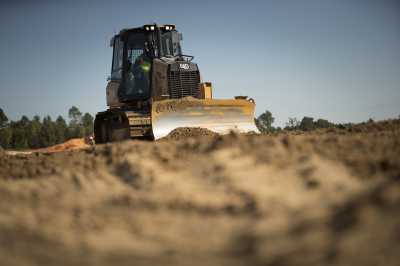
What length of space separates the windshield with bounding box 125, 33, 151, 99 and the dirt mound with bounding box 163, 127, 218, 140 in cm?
171

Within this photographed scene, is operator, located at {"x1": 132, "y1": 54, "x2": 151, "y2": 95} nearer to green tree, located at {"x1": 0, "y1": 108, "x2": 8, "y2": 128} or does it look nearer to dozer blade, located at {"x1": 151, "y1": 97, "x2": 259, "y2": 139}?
dozer blade, located at {"x1": 151, "y1": 97, "x2": 259, "y2": 139}

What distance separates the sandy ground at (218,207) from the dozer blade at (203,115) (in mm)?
4503

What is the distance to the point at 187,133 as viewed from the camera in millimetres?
9602

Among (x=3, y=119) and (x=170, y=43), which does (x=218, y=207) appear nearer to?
(x=170, y=43)

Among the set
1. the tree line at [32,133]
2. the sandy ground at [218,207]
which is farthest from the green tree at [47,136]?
the sandy ground at [218,207]

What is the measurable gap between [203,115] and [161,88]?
4.66 ft

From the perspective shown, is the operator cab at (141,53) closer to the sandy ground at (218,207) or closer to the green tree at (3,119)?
the sandy ground at (218,207)

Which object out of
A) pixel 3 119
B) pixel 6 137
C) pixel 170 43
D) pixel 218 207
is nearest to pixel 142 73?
pixel 170 43

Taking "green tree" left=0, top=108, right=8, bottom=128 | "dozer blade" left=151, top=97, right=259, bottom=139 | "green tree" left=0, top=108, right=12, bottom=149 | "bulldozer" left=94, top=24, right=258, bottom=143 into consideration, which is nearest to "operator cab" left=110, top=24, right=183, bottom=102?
"bulldozer" left=94, top=24, right=258, bottom=143

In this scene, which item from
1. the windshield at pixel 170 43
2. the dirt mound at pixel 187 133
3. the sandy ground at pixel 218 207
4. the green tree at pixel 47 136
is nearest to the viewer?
the sandy ground at pixel 218 207

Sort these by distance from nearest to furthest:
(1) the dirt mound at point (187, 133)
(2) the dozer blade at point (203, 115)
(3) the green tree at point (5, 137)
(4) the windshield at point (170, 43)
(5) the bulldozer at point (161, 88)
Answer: (1) the dirt mound at point (187, 133) < (2) the dozer blade at point (203, 115) < (5) the bulldozer at point (161, 88) < (4) the windshield at point (170, 43) < (3) the green tree at point (5, 137)

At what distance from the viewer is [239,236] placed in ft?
8.45

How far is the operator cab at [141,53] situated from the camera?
10.7m

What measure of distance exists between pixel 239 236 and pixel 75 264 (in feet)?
3.41
